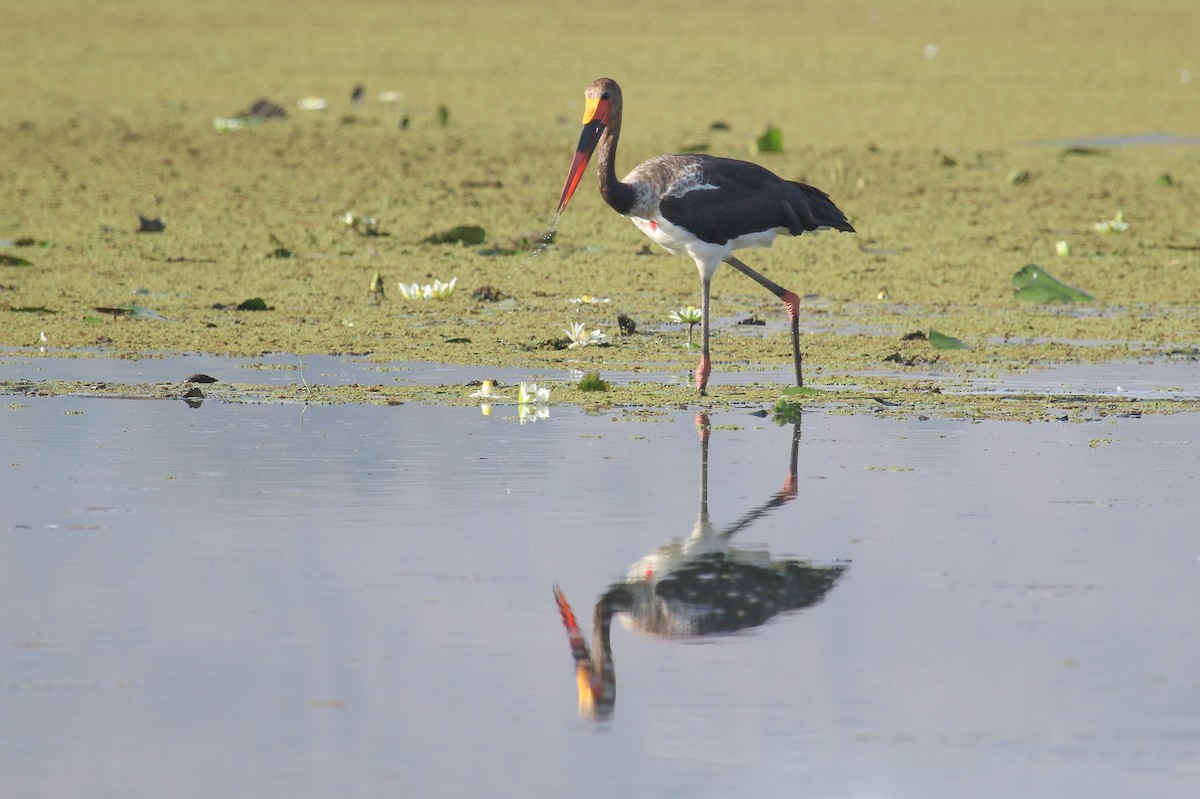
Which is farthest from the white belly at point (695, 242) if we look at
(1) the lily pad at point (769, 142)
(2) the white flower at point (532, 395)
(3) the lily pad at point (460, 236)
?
(1) the lily pad at point (769, 142)

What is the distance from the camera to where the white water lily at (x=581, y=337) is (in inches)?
365

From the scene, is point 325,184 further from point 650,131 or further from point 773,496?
point 773,496

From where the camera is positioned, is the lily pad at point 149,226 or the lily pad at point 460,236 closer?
the lily pad at point 460,236

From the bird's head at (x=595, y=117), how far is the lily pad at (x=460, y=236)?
4231mm

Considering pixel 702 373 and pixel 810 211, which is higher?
pixel 810 211

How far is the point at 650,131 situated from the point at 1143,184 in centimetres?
537

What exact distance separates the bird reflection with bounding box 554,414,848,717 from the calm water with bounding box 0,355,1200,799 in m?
0.03

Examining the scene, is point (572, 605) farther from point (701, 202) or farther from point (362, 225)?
point (362, 225)

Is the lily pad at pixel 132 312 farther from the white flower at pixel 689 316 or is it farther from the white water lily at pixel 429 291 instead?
the white flower at pixel 689 316

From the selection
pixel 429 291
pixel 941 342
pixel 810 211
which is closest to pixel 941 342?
pixel 941 342

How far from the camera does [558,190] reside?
15672mm

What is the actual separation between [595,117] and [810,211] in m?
1.04

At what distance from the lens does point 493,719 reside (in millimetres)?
4012

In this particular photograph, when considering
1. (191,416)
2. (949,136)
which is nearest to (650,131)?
(949,136)
